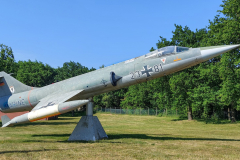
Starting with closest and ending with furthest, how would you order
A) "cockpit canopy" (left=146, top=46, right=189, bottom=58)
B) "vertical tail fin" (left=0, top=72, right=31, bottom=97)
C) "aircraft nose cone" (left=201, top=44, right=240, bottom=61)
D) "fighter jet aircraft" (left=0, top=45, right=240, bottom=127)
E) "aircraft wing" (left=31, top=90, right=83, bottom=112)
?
"aircraft nose cone" (left=201, top=44, right=240, bottom=61) → "fighter jet aircraft" (left=0, top=45, right=240, bottom=127) → "aircraft wing" (left=31, top=90, right=83, bottom=112) → "cockpit canopy" (left=146, top=46, right=189, bottom=58) → "vertical tail fin" (left=0, top=72, right=31, bottom=97)

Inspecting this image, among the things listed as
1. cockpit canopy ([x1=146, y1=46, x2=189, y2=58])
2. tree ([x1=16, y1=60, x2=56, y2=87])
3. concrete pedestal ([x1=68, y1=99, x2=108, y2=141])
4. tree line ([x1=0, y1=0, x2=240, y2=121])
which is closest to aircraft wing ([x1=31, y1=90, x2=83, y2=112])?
concrete pedestal ([x1=68, y1=99, x2=108, y2=141])

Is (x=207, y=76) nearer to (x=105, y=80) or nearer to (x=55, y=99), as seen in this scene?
(x=105, y=80)

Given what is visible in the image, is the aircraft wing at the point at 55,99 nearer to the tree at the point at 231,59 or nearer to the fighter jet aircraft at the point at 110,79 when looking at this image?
the fighter jet aircraft at the point at 110,79

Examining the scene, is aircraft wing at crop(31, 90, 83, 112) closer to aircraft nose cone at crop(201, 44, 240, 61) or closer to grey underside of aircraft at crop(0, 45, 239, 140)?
grey underside of aircraft at crop(0, 45, 239, 140)

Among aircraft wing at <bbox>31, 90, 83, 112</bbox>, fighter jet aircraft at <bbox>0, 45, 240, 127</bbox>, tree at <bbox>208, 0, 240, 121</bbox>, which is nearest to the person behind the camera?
fighter jet aircraft at <bbox>0, 45, 240, 127</bbox>

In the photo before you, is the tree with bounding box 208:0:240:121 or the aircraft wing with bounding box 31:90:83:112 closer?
the aircraft wing with bounding box 31:90:83:112

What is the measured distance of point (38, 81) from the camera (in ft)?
236

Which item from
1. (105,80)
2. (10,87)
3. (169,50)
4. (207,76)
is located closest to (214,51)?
(169,50)

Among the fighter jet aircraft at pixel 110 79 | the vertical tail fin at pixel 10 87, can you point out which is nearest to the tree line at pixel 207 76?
the vertical tail fin at pixel 10 87

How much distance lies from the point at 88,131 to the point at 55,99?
283 centimetres

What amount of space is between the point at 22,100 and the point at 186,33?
28.6m

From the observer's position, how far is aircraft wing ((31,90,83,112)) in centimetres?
1324

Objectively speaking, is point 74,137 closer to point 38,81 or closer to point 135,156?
point 135,156

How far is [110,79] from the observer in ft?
45.8
